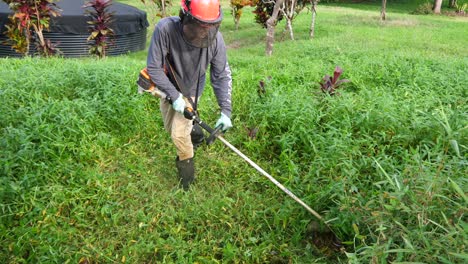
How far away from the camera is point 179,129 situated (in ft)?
10.9

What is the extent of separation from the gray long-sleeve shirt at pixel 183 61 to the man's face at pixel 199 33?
0.09 metres

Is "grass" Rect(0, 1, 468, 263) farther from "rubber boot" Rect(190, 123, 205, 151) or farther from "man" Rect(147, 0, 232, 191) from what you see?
"man" Rect(147, 0, 232, 191)

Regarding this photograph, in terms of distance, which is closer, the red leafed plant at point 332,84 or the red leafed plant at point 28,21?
the red leafed plant at point 332,84

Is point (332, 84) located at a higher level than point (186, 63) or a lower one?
lower

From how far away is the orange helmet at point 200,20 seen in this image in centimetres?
281

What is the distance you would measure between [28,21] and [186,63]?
20.5 feet

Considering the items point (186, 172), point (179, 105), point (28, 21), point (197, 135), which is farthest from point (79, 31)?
point (179, 105)

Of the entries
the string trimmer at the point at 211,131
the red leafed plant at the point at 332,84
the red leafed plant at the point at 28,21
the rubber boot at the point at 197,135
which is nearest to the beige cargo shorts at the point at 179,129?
the string trimmer at the point at 211,131

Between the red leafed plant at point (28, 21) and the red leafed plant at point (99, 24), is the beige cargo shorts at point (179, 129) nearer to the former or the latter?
the red leafed plant at point (99, 24)

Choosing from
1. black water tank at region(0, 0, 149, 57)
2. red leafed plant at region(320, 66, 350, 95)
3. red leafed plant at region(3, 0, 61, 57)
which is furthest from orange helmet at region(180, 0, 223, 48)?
black water tank at region(0, 0, 149, 57)

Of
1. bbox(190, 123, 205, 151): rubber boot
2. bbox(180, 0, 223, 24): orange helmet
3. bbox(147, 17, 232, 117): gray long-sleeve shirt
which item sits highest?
bbox(180, 0, 223, 24): orange helmet

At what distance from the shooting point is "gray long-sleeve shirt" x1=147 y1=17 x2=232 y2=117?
304cm

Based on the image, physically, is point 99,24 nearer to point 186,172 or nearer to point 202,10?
point 186,172

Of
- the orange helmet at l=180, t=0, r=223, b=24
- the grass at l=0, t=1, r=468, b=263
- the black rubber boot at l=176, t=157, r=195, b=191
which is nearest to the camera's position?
the grass at l=0, t=1, r=468, b=263
